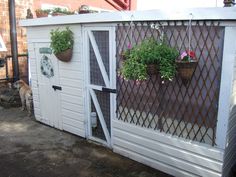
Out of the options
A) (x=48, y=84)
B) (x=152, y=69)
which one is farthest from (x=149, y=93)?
(x=48, y=84)

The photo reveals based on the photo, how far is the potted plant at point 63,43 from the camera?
15.8 ft

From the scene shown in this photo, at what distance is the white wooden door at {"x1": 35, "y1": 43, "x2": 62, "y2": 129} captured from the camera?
556 centimetres

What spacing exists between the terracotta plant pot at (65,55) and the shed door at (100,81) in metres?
0.33

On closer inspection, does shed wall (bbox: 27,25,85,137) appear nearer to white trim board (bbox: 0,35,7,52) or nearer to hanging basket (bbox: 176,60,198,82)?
white trim board (bbox: 0,35,7,52)

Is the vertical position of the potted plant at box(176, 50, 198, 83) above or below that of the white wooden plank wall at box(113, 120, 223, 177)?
above

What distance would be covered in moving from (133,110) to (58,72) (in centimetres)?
194

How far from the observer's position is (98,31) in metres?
4.58

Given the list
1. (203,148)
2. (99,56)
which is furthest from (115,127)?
(203,148)

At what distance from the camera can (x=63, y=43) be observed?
4.83m

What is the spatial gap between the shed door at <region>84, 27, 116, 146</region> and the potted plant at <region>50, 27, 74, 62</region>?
0.31m

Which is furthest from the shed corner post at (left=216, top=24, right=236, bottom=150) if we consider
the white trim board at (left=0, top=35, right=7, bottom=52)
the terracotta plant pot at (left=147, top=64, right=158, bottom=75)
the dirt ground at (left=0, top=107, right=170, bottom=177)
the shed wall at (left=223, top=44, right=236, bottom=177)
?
the white trim board at (left=0, top=35, right=7, bottom=52)

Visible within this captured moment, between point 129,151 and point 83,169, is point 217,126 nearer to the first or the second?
point 129,151

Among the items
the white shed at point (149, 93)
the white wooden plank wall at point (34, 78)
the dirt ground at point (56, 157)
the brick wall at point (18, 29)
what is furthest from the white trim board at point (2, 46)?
the dirt ground at point (56, 157)

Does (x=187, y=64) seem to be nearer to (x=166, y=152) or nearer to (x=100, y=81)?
(x=166, y=152)
